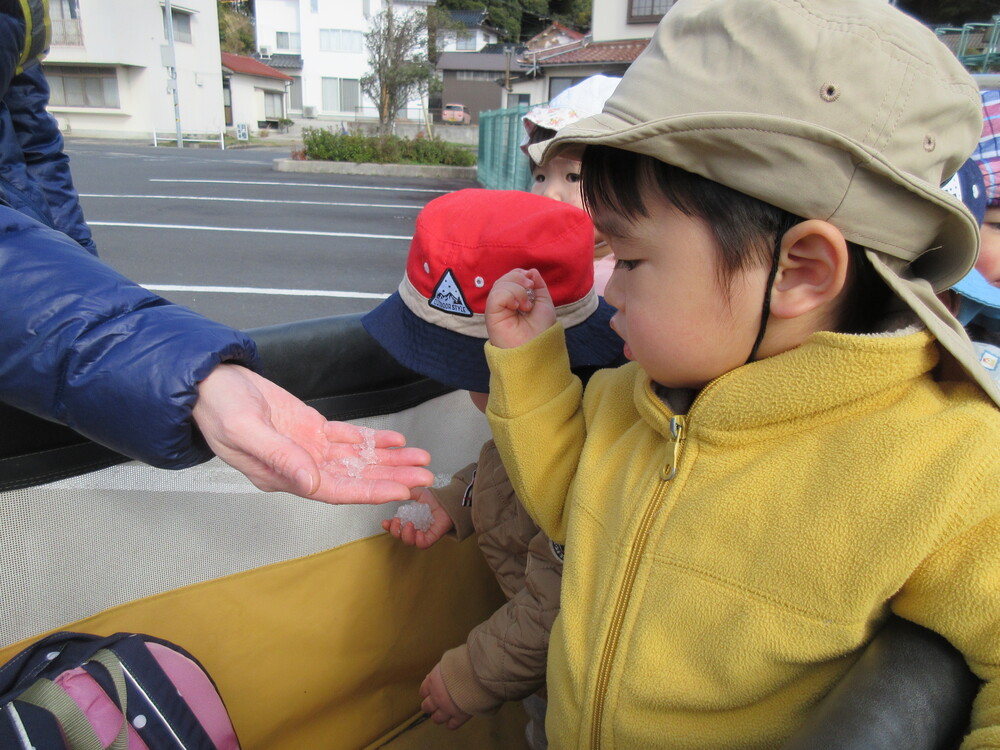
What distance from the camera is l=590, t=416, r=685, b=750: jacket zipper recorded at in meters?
0.95

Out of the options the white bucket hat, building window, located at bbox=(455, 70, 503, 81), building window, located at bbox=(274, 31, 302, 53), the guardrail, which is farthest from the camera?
building window, located at bbox=(274, 31, 302, 53)

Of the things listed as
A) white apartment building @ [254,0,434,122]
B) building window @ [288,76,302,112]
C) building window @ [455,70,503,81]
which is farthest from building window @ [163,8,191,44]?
building window @ [455,70,503,81]

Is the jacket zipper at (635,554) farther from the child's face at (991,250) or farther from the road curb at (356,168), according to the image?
the road curb at (356,168)

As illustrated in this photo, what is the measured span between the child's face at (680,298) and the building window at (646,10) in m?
18.7

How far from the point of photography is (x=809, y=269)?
0.85 m

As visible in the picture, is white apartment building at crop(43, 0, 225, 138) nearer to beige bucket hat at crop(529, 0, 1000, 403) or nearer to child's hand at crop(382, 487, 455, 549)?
child's hand at crop(382, 487, 455, 549)

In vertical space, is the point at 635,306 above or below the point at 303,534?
above

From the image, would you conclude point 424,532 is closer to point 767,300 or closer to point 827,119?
point 767,300

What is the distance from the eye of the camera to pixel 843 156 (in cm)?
76

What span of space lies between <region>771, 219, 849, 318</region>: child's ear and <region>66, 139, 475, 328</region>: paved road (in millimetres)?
4382

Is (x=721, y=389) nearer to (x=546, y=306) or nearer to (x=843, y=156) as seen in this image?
(x=843, y=156)

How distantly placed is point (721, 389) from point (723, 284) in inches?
5.3

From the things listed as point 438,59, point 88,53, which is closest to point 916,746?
point 88,53

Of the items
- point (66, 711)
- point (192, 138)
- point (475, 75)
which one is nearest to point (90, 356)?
point (66, 711)
